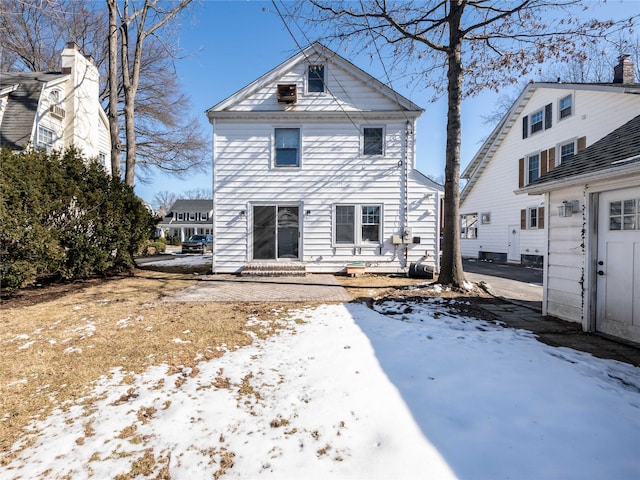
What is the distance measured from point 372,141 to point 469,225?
475 inches

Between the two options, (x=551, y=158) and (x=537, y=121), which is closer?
(x=551, y=158)

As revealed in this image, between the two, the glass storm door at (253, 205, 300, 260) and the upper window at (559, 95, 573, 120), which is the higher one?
the upper window at (559, 95, 573, 120)

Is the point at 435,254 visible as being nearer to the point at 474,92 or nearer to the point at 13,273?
the point at 474,92

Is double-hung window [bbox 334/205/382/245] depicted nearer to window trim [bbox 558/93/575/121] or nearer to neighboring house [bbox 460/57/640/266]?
neighboring house [bbox 460/57/640/266]

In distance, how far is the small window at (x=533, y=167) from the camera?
562 inches

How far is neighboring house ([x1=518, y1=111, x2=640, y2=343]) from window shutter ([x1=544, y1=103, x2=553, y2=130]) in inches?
382

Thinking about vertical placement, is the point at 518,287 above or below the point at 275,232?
below

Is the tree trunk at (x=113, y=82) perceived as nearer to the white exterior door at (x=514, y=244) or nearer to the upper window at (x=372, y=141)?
the upper window at (x=372, y=141)

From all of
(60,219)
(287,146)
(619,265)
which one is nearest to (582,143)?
(619,265)

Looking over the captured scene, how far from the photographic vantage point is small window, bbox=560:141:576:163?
1253cm

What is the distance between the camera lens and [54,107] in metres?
13.9

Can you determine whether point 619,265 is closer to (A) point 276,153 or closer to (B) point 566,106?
(A) point 276,153

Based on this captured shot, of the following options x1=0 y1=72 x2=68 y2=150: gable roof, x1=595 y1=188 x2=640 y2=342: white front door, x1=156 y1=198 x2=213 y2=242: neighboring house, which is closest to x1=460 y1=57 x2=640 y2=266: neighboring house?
x1=595 y1=188 x2=640 y2=342: white front door

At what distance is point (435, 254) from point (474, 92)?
540cm
